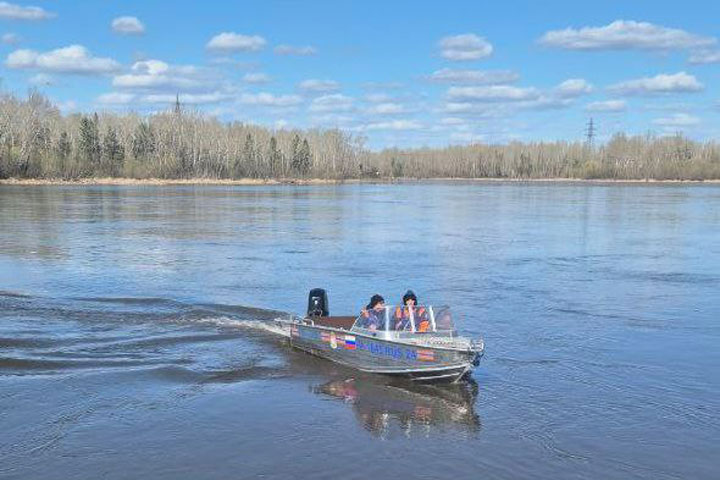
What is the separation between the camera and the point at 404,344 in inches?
708

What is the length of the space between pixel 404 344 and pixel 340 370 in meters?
2.63

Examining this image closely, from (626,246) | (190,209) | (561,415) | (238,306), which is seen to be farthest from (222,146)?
(561,415)

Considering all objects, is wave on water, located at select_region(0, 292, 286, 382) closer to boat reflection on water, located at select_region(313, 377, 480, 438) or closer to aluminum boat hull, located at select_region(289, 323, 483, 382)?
aluminum boat hull, located at select_region(289, 323, 483, 382)

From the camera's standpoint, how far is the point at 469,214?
75688 millimetres

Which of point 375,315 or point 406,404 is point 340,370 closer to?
point 375,315

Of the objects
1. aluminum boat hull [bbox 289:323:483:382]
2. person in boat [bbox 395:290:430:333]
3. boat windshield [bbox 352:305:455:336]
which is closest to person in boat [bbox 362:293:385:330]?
boat windshield [bbox 352:305:455:336]

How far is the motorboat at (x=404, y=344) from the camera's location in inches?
693

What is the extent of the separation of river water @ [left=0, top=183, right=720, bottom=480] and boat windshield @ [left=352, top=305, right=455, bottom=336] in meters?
1.41

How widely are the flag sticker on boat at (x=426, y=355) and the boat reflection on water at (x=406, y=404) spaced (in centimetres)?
90

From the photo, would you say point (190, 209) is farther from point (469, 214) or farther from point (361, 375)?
point (361, 375)

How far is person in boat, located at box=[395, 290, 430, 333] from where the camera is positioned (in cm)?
1862

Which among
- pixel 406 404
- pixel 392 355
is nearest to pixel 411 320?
pixel 392 355

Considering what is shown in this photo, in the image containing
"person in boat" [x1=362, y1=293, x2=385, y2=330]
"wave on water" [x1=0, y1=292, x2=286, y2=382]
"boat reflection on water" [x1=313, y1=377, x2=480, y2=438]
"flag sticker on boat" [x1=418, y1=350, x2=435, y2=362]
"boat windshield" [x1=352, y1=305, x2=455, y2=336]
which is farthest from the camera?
"wave on water" [x1=0, y1=292, x2=286, y2=382]

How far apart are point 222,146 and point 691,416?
173097 mm
